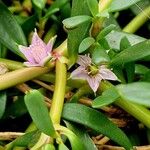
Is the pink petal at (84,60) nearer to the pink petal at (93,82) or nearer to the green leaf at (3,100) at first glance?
the pink petal at (93,82)

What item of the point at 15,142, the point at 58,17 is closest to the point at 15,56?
the point at 58,17

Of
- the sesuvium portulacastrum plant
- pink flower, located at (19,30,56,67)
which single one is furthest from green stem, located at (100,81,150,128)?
pink flower, located at (19,30,56,67)

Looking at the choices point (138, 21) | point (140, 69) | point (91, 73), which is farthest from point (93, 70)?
point (138, 21)

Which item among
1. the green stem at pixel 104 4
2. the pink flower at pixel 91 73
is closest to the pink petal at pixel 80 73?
the pink flower at pixel 91 73

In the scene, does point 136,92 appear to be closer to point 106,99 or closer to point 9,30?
point 106,99

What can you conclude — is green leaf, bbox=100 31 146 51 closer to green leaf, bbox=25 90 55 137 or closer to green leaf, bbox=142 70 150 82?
green leaf, bbox=142 70 150 82

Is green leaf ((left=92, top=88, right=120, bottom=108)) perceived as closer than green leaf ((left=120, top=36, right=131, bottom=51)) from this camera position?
Yes
